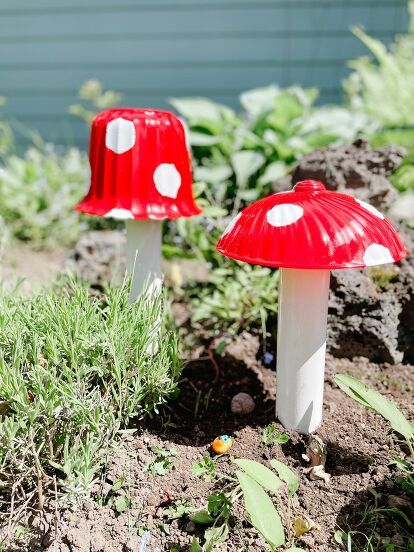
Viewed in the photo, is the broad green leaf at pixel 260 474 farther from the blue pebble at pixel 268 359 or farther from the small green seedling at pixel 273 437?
the blue pebble at pixel 268 359

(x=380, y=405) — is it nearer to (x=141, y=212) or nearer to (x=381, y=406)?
(x=381, y=406)

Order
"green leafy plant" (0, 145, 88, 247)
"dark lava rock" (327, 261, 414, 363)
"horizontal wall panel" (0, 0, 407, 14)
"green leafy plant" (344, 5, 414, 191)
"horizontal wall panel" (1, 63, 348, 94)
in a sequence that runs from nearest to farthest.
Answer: "dark lava rock" (327, 261, 414, 363)
"green leafy plant" (344, 5, 414, 191)
"green leafy plant" (0, 145, 88, 247)
"horizontal wall panel" (0, 0, 407, 14)
"horizontal wall panel" (1, 63, 348, 94)

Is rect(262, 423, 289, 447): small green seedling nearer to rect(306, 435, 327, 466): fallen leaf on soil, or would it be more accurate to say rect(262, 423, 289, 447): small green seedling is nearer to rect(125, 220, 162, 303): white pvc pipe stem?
rect(306, 435, 327, 466): fallen leaf on soil

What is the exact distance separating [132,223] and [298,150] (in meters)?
1.93

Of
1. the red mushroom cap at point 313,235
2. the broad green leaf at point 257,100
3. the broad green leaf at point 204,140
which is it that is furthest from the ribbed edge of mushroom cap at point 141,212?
the broad green leaf at point 257,100

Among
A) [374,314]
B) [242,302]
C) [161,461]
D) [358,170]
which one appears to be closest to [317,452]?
[161,461]

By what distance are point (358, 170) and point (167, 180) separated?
1.14 metres

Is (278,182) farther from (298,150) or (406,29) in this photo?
(406,29)

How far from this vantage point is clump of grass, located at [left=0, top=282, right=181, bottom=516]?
5.59ft

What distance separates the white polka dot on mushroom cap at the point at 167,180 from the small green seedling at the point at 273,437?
0.89m

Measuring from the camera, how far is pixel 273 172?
142 inches

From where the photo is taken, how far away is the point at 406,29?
7082mm

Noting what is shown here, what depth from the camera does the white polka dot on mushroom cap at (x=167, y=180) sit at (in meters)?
2.15

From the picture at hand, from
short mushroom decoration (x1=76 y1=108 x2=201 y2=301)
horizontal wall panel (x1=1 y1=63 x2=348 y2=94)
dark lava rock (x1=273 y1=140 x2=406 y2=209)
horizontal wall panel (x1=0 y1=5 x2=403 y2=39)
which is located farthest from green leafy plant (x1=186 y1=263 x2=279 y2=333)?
horizontal wall panel (x1=0 y1=5 x2=403 y2=39)
